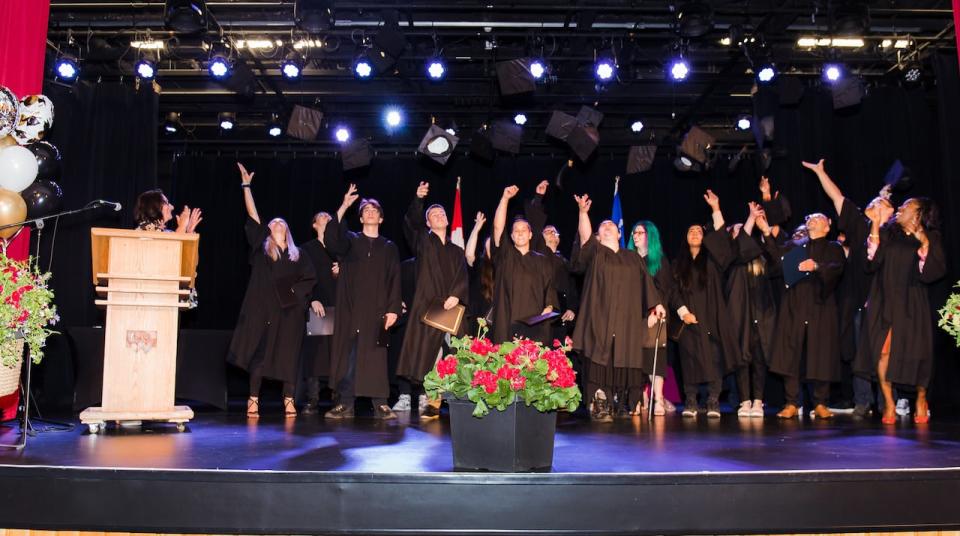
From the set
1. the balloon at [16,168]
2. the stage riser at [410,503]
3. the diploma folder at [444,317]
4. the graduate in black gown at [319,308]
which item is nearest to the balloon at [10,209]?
the balloon at [16,168]

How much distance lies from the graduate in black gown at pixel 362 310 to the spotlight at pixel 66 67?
3.96 metres

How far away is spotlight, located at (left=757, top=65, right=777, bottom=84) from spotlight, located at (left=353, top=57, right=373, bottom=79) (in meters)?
4.11

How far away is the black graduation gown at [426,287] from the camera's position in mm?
6906

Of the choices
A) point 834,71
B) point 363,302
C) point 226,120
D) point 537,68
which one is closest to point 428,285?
point 363,302

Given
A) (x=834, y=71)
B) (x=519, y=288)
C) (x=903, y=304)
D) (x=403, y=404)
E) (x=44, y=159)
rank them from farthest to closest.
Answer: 1. (x=834, y=71)
2. (x=403, y=404)
3. (x=519, y=288)
4. (x=903, y=304)
5. (x=44, y=159)

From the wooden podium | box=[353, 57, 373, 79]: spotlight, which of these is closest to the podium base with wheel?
the wooden podium

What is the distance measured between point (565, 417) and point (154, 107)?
20.5 ft

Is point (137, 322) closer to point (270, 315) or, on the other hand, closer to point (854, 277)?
point (270, 315)

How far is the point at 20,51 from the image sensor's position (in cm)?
598

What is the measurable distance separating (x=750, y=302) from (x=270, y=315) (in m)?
4.24

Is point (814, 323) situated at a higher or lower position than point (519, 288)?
lower

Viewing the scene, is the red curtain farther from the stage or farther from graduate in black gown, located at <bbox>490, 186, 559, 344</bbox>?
graduate in black gown, located at <bbox>490, 186, 559, 344</bbox>

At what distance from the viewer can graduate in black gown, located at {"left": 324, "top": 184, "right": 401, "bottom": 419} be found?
6.78 m

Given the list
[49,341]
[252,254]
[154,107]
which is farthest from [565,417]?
[154,107]
